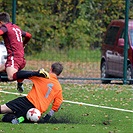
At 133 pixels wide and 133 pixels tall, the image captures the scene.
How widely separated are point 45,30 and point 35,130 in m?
11.3

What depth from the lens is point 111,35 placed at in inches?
835

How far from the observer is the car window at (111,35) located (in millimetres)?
20906

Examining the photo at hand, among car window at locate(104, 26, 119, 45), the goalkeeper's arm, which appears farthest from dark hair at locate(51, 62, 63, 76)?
car window at locate(104, 26, 119, 45)

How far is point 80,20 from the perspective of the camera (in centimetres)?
2083

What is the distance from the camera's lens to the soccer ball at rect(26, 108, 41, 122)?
459 inches

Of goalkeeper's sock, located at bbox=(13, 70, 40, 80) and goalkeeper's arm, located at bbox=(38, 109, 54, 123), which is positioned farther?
goalkeeper's sock, located at bbox=(13, 70, 40, 80)

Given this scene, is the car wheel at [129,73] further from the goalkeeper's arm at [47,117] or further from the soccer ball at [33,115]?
the soccer ball at [33,115]

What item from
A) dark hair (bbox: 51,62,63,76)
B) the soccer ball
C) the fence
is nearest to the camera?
the soccer ball

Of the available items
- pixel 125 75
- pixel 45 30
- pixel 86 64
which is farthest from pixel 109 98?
pixel 45 30

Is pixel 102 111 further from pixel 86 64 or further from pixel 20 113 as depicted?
pixel 86 64

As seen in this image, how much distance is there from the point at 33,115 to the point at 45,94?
39 cm

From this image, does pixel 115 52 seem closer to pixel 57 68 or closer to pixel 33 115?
pixel 57 68

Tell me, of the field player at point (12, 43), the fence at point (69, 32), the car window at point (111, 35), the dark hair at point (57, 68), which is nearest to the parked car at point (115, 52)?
the car window at point (111, 35)

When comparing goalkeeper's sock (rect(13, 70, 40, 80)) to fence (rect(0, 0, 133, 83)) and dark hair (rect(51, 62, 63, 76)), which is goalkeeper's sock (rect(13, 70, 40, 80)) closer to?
dark hair (rect(51, 62, 63, 76))
